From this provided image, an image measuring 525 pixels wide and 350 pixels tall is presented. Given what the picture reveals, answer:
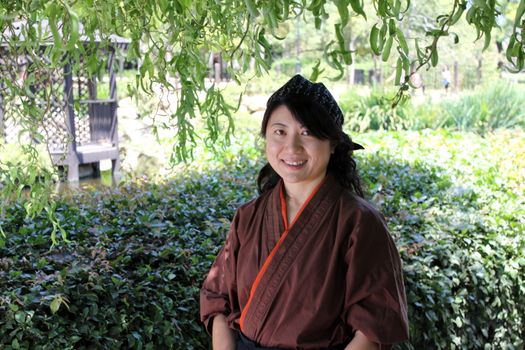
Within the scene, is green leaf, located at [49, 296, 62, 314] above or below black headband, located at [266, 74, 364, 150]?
below

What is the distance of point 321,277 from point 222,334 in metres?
0.37

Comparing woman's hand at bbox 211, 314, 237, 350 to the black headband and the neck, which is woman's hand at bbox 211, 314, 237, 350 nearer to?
the neck

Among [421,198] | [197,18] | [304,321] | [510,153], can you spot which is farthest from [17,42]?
[510,153]

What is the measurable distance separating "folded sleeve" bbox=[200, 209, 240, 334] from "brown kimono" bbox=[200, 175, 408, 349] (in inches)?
1.3

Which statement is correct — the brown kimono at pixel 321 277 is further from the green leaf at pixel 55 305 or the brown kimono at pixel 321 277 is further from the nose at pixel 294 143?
the green leaf at pixel 55 305

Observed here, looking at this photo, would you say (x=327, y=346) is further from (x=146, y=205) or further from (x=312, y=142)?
(x=146, y=205)

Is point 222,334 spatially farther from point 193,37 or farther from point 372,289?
point 193,37

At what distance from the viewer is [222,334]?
1.95 metres

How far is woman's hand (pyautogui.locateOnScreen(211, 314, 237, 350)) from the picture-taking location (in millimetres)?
1939

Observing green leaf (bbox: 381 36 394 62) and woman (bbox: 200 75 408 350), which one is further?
woman (bbox: 200 75 408 350)

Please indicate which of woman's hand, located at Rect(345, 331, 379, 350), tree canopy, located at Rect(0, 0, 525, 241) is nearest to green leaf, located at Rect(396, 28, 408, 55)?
tree canopy, located at Rect(0, 0, 525, 241)

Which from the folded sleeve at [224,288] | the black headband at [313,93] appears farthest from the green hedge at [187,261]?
the black headband at [313,93]

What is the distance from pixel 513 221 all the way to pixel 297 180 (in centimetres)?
263

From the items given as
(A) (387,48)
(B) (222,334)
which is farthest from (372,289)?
(A) (387,48)
